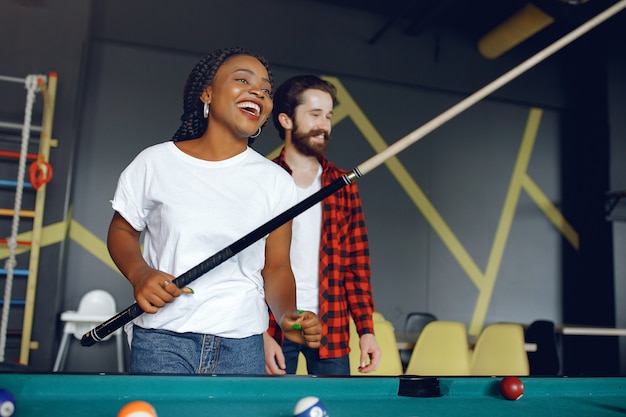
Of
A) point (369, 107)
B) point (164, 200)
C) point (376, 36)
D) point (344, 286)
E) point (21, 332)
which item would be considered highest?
point (376, 36)

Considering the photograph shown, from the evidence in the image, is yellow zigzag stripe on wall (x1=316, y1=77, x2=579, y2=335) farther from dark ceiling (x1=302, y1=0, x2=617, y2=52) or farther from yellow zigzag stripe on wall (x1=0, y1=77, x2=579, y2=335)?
dark ceiling (x1=302, y1=0, x2=617, y2=52)

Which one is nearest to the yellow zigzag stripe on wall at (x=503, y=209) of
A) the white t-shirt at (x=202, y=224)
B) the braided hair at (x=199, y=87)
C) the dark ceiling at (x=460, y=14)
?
the dark ceiling at (x=460, y=14)

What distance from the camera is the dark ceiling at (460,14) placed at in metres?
4.93

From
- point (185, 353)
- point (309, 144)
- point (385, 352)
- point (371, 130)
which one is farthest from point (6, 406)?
point (371, 130)

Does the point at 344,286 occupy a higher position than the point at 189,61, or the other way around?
the point at 189,61

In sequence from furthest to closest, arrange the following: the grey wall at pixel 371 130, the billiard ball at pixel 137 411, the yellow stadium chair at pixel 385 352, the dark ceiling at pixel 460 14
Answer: the dark ceiling at pixel 460 14 < the grey wall at pixel 371 130 < the yellow stadium chair at pixel 385 352 < the billiard ball at pixel 137 411

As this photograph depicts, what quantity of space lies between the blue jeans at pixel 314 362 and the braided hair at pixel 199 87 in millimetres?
870

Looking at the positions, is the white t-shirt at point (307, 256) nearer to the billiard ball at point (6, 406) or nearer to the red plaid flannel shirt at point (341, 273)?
the red plaid flannel shirt at point (341, 273)

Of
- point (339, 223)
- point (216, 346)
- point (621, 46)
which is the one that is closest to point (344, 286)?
point (339, 223)

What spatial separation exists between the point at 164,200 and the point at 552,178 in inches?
213

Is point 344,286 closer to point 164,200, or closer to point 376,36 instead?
point 164,200

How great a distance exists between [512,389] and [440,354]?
1.77m

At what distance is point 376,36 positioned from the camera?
5.38 m

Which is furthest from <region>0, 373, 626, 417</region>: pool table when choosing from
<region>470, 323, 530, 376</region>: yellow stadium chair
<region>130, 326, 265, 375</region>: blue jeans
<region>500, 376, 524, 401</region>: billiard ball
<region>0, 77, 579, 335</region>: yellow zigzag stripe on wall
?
<region>0, 77, 579, 335</region>: yellow zigzag stripe on wall
